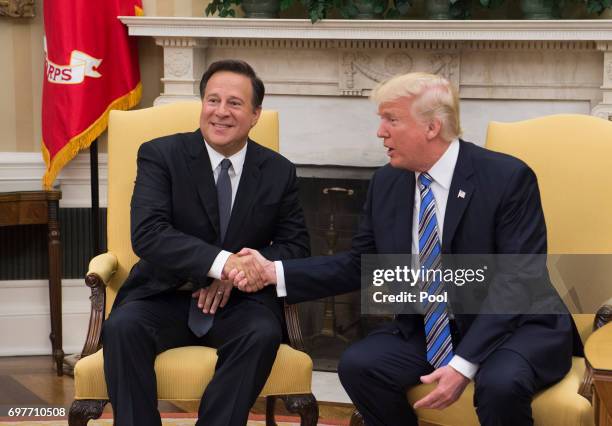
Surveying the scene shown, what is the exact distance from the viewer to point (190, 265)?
117 inches

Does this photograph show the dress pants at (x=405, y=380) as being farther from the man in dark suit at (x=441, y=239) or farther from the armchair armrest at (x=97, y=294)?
→ the armchair armrest at (x=97, y=294)

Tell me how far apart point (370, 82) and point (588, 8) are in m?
0.99

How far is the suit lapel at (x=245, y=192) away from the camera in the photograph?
10.3ft

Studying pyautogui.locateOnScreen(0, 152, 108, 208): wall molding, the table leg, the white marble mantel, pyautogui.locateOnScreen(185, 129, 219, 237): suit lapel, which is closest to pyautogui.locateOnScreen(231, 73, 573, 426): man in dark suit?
pyautogui.locateOnScreen(185, 129, 219, 237): suit lapel

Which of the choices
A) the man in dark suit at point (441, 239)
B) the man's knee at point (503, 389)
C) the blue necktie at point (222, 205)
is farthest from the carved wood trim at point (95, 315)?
the man's knee at point (503, 389)

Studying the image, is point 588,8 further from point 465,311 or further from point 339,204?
point 465,311

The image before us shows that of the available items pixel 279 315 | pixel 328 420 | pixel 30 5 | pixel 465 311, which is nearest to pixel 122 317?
pixel 279 315

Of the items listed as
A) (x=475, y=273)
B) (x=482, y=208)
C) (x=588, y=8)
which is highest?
(x=588, y=8)

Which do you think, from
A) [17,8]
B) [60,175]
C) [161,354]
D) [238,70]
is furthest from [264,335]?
[17,8]

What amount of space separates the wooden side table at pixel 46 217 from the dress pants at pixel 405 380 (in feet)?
6.75

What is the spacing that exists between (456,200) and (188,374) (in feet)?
2.93

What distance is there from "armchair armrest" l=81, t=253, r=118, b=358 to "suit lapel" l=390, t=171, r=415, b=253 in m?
0.94

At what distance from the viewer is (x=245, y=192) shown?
125 inches

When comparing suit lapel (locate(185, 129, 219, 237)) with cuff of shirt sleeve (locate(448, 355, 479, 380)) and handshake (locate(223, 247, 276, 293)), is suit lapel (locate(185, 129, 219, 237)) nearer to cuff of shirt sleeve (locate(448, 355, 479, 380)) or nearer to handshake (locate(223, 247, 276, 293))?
handshake (locate(223, 247, 276, 293))
